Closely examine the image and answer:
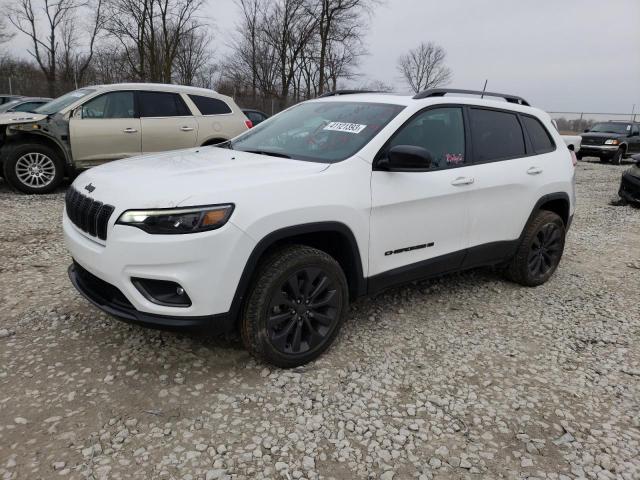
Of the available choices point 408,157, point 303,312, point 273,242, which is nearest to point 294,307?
point 303,312

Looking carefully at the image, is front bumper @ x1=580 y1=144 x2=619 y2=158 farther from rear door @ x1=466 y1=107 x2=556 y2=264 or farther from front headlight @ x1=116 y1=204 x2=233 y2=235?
front headlight @ x1=116 y1=204 x2=233 y2=235

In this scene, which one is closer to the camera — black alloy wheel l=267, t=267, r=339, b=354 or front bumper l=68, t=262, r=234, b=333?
front bumper l=68, t=262, r=234, b=333

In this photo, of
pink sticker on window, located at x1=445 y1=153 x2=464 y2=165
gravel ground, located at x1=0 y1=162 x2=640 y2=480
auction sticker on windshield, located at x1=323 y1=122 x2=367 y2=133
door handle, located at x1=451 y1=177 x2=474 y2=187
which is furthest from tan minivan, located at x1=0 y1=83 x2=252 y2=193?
door handle, located at x1=451 y1=177 x2=474 y2=187

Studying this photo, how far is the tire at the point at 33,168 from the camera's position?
23.5 feet

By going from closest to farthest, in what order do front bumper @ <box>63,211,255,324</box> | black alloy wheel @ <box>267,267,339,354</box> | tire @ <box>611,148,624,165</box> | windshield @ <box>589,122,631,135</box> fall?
front bumper @ <box>63,211,255,324</box>
black alloy wheel @ <box>267,267,339,354</box>
tire @ <box>611,148,624,165</box>
windshield @ <box>589,122,631,135</box>

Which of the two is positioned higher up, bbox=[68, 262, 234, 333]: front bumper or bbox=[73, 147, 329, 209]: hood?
bbox=[73, 147, 329, 209]: hood

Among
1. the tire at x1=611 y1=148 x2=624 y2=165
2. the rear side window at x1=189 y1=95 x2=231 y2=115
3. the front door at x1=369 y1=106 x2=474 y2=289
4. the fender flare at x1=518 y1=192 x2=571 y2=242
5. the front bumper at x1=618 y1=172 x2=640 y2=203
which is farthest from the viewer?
the tire at x1=611 y1=148 x2=624 y2=165

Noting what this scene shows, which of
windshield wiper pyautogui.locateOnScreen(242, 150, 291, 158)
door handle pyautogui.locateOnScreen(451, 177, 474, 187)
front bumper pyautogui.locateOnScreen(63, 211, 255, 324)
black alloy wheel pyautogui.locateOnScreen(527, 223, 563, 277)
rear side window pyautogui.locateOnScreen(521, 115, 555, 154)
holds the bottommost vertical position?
black alloy wheel pyautogui.locateOnScreen(527, 223, 563, 277)

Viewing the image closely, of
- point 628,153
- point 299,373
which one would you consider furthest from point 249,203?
point 628,153

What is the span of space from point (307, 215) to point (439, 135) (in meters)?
1.45

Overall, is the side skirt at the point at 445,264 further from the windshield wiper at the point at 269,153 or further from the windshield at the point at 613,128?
the windshield at the point at 613,128

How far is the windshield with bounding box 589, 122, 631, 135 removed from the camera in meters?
19.0

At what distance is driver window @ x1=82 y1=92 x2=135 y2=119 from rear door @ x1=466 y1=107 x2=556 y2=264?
19.2ft

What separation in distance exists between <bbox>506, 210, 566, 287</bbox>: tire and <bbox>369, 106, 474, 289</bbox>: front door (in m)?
0.96
